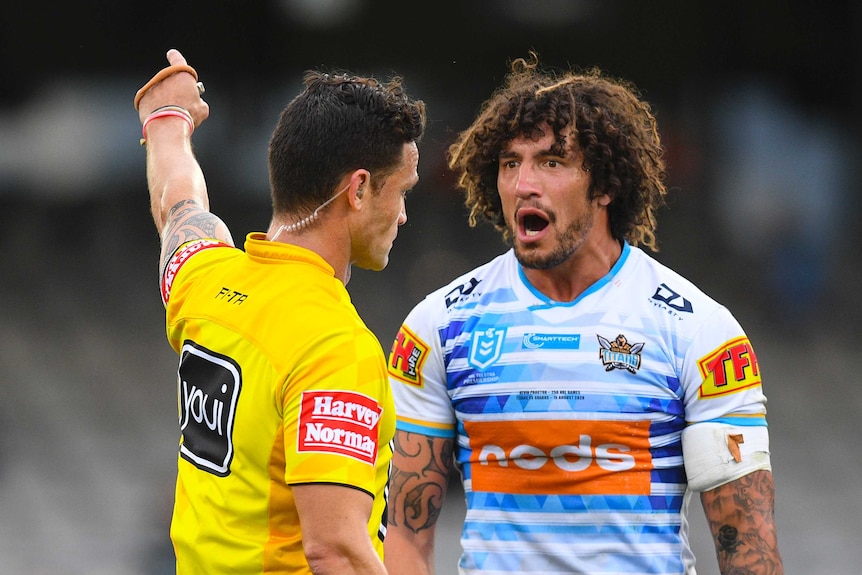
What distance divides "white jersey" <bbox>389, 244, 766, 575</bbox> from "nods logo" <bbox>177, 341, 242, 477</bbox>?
890mm

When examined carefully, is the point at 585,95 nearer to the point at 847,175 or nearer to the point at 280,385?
the point at 280,385

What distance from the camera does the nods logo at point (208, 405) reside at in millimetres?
2404

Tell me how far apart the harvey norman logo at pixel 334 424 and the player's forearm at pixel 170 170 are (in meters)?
1.05

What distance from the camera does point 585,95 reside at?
3387 millimetres

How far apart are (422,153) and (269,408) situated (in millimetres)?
9083

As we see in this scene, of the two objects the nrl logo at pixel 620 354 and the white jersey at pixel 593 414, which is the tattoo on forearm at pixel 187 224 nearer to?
the white jersey at pixel 593 414

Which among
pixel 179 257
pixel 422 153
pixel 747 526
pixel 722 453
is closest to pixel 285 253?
pixel 179 257

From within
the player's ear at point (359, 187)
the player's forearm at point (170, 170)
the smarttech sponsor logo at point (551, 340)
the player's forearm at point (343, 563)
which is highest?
the player's forearm at point (170, 170)

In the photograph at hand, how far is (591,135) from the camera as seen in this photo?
3273 mm

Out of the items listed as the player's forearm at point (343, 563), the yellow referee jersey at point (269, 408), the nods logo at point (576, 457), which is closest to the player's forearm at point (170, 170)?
the yellow referee jersey at point (269, 408)

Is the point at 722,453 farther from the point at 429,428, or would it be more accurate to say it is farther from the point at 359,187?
the point at 359,187

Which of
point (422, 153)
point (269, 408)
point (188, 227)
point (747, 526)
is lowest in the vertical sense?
point (747, 526)

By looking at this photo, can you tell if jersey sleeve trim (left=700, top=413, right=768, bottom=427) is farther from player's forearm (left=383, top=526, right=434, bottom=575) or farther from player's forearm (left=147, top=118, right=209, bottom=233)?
player's forearm (left=147, top=118, right=209, bottom=233)

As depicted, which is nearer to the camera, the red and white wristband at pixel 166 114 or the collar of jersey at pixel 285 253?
the collar of jersey at pixel 285 253
